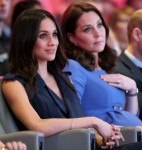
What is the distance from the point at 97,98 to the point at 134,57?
2.84 ft

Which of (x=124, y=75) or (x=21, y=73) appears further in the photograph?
(x=124, y=75)

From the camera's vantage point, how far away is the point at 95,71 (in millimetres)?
4398

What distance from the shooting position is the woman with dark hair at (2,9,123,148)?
3697 millimetres

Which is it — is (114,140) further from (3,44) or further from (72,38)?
(3,44)

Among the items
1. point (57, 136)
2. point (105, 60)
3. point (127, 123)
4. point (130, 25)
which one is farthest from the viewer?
point (130, 25)

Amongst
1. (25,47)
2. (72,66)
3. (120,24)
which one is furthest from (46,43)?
(120,24)

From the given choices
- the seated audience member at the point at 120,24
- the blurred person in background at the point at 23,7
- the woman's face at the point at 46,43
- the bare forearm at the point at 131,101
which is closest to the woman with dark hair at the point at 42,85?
the woman's face at the point at 46,43

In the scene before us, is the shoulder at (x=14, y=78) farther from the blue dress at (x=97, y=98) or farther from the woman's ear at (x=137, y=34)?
the woman's ear at (x=137, y=34)

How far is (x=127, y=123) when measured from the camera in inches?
166

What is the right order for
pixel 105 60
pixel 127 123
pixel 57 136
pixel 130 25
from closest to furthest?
pixel 57 136 → pixel 127 123 → pixel 105 60 → pixel 130 25

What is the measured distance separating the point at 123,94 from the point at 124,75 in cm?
34

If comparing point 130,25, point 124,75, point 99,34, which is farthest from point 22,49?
point 130,25

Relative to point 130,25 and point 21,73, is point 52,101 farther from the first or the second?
point 130,25

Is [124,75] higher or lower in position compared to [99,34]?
lower
